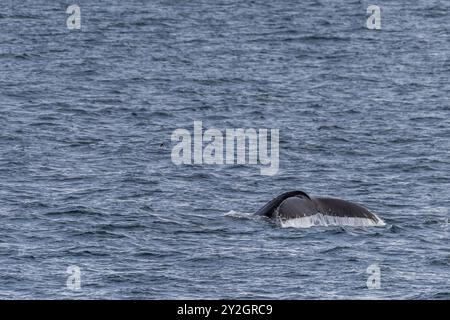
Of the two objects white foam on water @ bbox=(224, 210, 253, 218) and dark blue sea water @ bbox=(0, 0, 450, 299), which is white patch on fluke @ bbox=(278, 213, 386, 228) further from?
white foam on water @ bbox=(224, 210, 253, 218)

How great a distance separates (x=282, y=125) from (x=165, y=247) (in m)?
27.7

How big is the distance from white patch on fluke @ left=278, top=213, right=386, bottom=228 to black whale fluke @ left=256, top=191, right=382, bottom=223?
8 centimetres

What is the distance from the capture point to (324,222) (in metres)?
36.5

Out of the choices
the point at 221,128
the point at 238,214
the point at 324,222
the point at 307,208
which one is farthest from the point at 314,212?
the point at 221,128

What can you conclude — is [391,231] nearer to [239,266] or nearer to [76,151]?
[239,266]

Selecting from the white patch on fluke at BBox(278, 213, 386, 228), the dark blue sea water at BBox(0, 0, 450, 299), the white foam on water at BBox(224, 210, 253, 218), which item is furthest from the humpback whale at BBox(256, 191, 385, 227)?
the white foam on water at BBox(224, 210, 253, 218)

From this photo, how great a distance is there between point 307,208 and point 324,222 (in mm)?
655

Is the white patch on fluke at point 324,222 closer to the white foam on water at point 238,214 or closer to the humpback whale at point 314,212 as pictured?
the humpback whale at point 314,212

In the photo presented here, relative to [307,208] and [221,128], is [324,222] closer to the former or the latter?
[307,208]

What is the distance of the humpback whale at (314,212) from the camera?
36.1 m

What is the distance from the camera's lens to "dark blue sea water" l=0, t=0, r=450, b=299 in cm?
3178

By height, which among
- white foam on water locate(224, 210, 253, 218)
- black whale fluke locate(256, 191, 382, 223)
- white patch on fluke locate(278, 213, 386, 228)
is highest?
black whale fluke locate(256, 191, 382, 223)

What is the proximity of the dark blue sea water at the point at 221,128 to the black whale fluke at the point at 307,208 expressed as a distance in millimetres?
496
